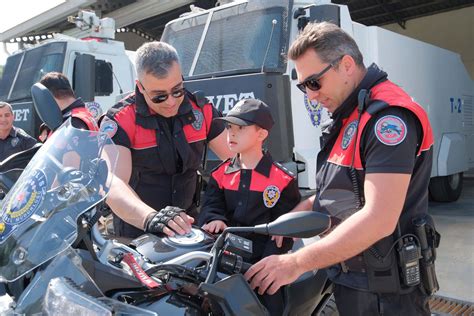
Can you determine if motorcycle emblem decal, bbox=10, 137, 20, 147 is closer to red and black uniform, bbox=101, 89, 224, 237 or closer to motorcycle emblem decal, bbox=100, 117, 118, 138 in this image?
red and black uniform, bbox=101, 89, 224, 237

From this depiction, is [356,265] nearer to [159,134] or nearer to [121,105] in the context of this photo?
[159,134]

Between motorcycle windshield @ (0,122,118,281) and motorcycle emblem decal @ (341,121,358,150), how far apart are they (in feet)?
2.41

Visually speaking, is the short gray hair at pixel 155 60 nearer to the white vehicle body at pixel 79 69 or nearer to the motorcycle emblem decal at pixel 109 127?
the motorcycle emblem decal at pixel 109 127

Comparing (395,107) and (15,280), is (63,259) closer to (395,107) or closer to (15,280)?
(15,280)

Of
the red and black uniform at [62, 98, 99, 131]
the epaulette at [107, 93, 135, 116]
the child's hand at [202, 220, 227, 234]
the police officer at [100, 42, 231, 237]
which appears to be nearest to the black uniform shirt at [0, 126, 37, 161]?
the red and black uniform at [62, 98, 99, 131]

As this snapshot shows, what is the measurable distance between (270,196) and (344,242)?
2.32 feet

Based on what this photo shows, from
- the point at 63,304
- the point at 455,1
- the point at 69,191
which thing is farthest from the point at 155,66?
the point at 455,1

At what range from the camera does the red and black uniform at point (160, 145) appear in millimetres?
2256

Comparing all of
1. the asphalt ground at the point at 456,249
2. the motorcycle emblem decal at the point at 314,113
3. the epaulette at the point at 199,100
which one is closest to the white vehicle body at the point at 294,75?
the motorcycle emblem decal at the point at 314,113

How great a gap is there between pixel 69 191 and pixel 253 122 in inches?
41.9

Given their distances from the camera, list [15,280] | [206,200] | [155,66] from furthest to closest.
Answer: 1. [206,200]
2. [155,66]
3. [15,280]

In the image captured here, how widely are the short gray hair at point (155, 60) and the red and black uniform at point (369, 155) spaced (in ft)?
2.53

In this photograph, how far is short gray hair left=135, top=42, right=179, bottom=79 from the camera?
6.77 ft

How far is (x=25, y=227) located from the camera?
127 cm
